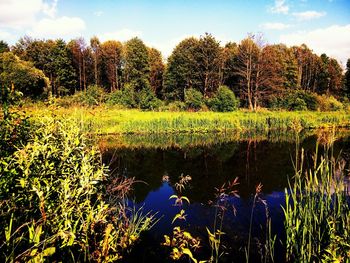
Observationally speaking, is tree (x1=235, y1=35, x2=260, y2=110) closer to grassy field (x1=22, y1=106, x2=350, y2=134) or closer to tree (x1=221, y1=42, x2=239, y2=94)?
tree (x1=221, y1=42, x2=239, y2=94)

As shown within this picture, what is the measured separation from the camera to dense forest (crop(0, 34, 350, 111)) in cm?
3325

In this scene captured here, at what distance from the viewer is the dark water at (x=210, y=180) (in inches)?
249

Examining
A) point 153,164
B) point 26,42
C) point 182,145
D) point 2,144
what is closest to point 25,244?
point 2,144

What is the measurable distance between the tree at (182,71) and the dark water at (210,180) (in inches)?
683

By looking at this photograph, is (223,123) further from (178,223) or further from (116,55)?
(116,55)

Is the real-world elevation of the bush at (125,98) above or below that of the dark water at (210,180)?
above

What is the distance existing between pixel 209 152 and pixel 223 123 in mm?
9118

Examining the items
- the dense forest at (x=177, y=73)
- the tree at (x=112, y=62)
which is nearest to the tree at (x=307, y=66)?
the dense forest at (x=177, y=73)

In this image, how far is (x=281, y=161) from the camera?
14648mm

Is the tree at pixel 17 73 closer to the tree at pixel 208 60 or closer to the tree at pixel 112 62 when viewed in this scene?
the tree at pixel 112 62

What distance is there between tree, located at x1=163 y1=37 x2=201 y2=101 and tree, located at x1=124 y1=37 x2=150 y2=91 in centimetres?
348

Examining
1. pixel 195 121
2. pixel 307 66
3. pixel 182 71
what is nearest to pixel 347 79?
pixel 307 66

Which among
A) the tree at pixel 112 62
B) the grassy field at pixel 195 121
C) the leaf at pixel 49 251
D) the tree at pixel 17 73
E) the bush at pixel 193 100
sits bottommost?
the grassy field at pixel 195 121

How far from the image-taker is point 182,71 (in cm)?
3694
